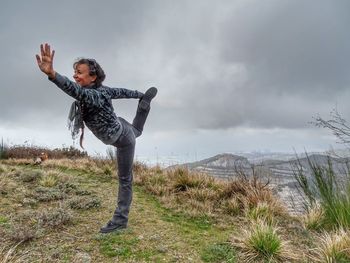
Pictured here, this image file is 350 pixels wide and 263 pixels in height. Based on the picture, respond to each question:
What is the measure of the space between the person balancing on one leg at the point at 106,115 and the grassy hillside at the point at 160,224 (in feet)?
2.01

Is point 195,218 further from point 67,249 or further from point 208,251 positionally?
point 67,249

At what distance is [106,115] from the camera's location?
4.55 metres

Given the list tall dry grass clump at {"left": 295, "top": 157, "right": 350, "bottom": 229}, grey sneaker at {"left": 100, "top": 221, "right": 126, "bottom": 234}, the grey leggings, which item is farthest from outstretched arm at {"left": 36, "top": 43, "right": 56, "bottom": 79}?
tall dry grass clump at {"left": 295, "top": 157, "right": 350, "bottom": 229}

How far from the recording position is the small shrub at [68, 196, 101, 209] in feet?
21.6

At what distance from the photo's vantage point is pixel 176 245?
4996 mm

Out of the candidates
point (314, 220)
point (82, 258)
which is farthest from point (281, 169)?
point (82, 258)

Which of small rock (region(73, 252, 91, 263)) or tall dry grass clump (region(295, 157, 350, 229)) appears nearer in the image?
small rock (region(73, 252, 91, 263))

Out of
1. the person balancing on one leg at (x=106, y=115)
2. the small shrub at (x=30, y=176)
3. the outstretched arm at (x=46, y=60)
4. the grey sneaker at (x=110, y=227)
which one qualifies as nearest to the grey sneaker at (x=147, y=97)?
the person balancing on one leg at (x=106, y=115)

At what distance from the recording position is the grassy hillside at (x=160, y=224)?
4609mm

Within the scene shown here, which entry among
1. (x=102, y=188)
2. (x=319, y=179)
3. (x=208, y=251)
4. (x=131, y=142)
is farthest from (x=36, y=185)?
(x=319, y=179)

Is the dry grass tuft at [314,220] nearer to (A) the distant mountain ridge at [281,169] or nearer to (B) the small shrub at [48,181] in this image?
(A) the distant mountain ridge at [281,169]

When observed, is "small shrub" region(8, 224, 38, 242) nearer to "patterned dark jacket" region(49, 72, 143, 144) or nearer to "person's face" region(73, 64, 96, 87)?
"patterned dark jacket" region(49, 72, 143, 144)

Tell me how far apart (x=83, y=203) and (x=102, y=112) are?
273 centimetres

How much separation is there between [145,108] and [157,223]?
2.02 m
